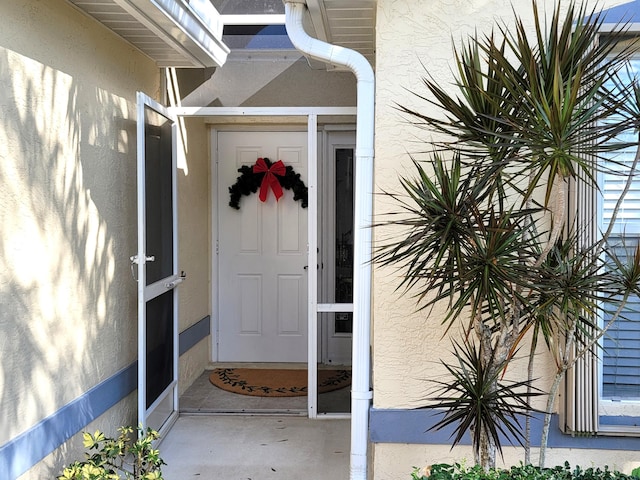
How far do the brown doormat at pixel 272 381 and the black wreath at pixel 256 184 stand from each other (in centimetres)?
161

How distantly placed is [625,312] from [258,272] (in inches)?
158

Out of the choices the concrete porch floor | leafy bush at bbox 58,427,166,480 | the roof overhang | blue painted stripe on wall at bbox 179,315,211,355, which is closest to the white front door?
blue painted stripe on wall at bbox 179,315,211,355

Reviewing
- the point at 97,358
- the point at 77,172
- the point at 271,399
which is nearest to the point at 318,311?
the point at 271,399

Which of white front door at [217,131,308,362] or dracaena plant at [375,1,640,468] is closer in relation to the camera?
dracaena plant at [375,1,640,468]

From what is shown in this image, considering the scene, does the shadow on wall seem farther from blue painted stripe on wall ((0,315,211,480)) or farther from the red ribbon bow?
the red ribbon bow

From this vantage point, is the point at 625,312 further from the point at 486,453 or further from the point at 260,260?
the point at 260,260

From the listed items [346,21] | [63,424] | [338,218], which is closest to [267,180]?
[338,218]

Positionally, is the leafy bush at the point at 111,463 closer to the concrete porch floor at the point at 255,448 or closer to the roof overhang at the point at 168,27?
the concrete porch floor at the point at 255,448

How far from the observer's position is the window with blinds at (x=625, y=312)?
3.11m

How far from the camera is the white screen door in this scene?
3.97 metres

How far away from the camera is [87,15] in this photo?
12.0 feet

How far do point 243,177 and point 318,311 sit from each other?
212 centimetres

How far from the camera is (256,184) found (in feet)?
21.1

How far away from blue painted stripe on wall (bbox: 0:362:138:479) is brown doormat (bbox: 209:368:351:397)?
155cm
